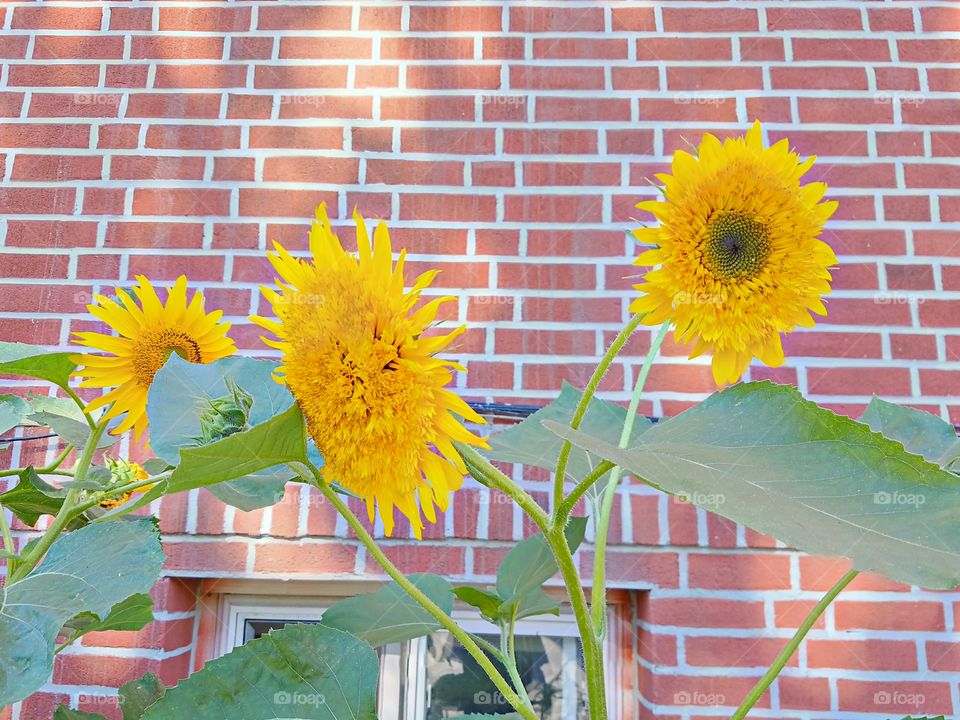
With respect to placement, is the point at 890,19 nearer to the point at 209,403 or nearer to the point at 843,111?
the point at 843,111

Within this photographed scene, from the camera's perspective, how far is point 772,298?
0.49 m

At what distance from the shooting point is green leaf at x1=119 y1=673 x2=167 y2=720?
599 mm

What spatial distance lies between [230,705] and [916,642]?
1248 millimetres

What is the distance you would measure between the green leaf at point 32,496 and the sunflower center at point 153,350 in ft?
0.35

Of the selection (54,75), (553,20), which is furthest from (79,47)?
(553,20)

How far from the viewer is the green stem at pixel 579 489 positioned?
376 millimetres

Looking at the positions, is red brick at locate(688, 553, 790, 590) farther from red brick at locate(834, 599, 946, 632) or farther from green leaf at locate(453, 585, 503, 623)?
green leaf at locate(453, 585, 503, 623)

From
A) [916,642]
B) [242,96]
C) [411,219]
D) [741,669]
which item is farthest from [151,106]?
[916,642]

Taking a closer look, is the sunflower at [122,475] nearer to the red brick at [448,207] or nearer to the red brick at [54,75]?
the red brick at [448,207]

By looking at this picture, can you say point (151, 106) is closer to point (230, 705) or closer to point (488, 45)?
point (488, 45)

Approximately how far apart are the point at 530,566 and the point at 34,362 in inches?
15.5

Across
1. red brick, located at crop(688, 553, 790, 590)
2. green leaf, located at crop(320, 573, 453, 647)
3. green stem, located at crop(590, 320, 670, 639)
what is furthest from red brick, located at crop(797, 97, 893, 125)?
green leaf, located at crop(320, 573, 453, 647)

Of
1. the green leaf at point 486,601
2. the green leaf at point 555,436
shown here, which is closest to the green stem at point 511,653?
the green leaf at point 486,601

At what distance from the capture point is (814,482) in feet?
1.07
